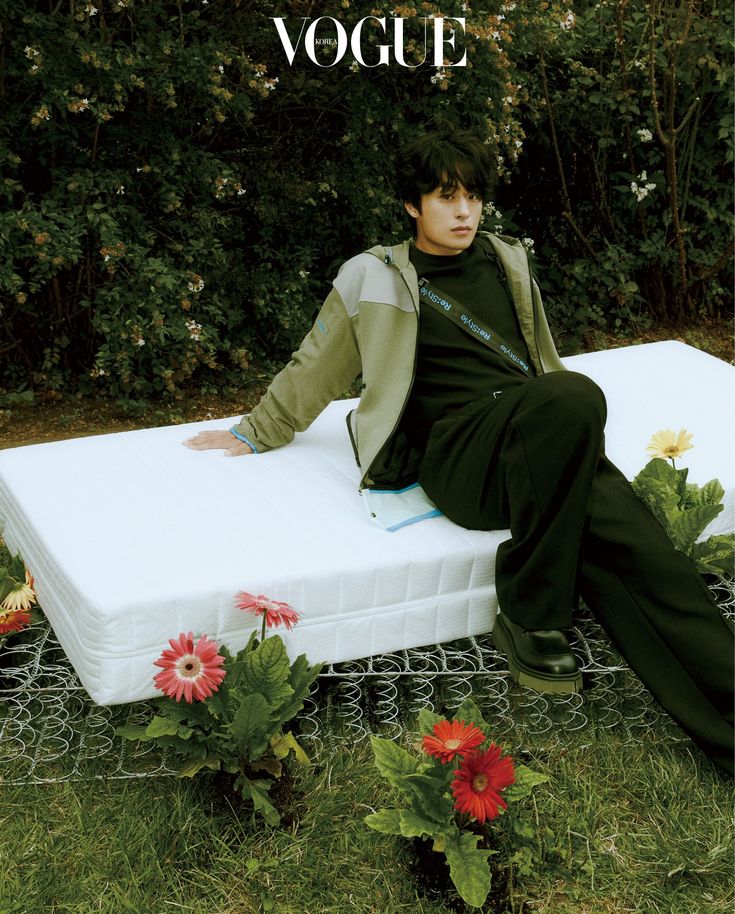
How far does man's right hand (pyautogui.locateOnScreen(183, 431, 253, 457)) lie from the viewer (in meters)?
3.13

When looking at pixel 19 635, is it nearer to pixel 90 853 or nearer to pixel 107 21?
pixel 90 853

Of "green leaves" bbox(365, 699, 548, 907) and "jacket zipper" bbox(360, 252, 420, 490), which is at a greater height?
"jacket zipper" bbox(360, 252, 420, 490)

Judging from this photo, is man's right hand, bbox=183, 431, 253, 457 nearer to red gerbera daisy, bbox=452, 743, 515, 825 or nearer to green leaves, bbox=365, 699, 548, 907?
green leaves, bbox=365, 699, 548, 907

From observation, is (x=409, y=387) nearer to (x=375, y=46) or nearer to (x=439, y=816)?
(x=439, y=816)

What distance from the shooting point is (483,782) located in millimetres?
2049

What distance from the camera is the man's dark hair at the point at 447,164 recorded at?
2.82m

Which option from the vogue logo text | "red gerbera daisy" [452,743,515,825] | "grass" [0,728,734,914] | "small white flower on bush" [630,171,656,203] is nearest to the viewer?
"red gerbera daisy" [452,743,515,825]

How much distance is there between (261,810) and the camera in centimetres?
230

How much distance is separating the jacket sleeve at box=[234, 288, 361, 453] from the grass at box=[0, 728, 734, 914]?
1002mm

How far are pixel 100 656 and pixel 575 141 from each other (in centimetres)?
452

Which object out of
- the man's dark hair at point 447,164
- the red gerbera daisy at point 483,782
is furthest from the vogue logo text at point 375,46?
the red gerbera daisy at point 483,782

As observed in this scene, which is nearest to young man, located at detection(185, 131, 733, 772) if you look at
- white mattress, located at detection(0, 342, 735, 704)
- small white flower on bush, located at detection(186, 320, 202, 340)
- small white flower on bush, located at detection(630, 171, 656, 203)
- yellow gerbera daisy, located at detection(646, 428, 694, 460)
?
white mattress, located at detection(0, 342, 735, 704)

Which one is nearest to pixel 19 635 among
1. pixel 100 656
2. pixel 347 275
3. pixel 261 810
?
pixel 100 656

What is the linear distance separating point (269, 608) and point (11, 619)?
27.9 inches
